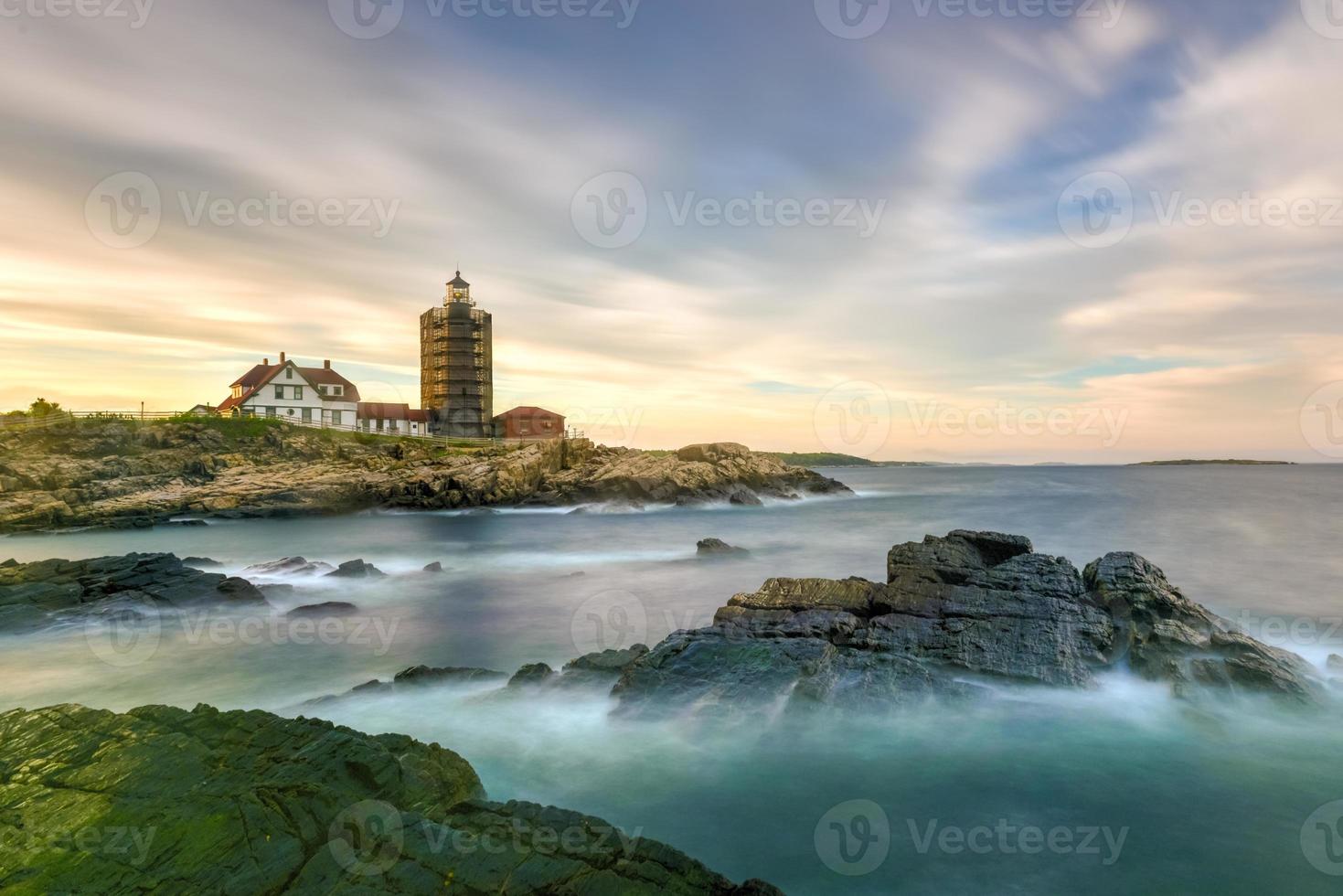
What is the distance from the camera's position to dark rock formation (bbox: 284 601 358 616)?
1492 centimetres

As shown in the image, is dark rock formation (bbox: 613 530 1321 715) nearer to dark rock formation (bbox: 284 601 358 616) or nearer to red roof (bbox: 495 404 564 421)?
dark rock formation (bbox: 284 601 358 616)

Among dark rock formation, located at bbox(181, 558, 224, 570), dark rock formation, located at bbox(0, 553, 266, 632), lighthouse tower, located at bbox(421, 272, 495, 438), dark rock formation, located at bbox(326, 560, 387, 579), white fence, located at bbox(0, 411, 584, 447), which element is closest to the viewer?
dark rock formation, located at bbox(0, 553, 266, 632)

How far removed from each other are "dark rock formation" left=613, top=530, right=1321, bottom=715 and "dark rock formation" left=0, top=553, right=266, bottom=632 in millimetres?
12300

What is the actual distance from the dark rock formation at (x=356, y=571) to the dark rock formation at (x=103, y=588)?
165 inches

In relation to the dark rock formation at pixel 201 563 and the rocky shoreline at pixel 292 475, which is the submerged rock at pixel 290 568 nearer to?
the dark rock formation at pixel 201 563

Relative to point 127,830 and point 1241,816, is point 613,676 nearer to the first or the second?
point 127,830

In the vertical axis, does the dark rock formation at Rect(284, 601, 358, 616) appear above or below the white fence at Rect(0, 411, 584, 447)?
below

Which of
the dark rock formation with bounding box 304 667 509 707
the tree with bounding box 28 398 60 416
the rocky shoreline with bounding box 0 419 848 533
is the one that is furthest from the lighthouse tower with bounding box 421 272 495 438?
the dark rock formation with bounding box 304 667 509 707

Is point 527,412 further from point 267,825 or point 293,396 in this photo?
point 267,825

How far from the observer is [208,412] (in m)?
61.3

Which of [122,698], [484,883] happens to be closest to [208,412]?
[122,698]

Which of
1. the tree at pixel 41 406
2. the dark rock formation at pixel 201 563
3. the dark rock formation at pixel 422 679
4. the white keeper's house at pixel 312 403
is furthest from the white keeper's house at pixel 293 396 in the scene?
the dark rock formation at pixel 422 679

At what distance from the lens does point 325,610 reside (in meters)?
15.2

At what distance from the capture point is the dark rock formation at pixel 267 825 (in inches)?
159
